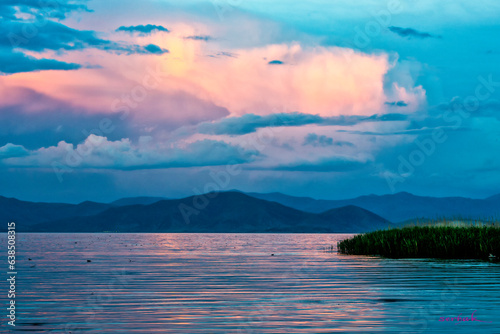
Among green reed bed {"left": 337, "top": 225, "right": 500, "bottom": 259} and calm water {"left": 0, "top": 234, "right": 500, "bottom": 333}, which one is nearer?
calm water {"left": 0, "top": 234, "right": 500, "bottom": 333}

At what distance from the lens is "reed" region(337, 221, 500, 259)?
53250 millimetres

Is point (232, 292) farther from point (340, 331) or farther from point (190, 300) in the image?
point (340, 331)

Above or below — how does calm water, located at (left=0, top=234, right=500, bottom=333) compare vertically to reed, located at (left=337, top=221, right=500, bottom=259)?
below

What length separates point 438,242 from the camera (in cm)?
5453

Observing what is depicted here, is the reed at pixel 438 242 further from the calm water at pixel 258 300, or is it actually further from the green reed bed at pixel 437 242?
the calm water at pixel 258 300

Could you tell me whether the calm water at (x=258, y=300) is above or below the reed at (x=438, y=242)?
below

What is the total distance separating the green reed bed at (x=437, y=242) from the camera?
5322 centimetres

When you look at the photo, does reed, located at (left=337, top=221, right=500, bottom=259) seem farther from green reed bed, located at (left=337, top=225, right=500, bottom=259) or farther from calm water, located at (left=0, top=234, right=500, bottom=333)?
calm water, located at (left=0, top=234, right=500, bottom=333)

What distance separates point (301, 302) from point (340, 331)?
6.82m

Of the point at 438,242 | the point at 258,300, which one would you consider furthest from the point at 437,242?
the point at 258,300

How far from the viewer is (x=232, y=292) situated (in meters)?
29.6

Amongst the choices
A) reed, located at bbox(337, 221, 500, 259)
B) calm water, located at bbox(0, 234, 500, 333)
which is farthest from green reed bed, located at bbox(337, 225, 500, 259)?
calm water, located at bbox(0, 234, 500, 333)

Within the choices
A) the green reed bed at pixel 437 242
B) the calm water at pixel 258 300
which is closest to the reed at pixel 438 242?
the green reed bed at pixel 437 242

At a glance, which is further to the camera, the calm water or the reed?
the reed
